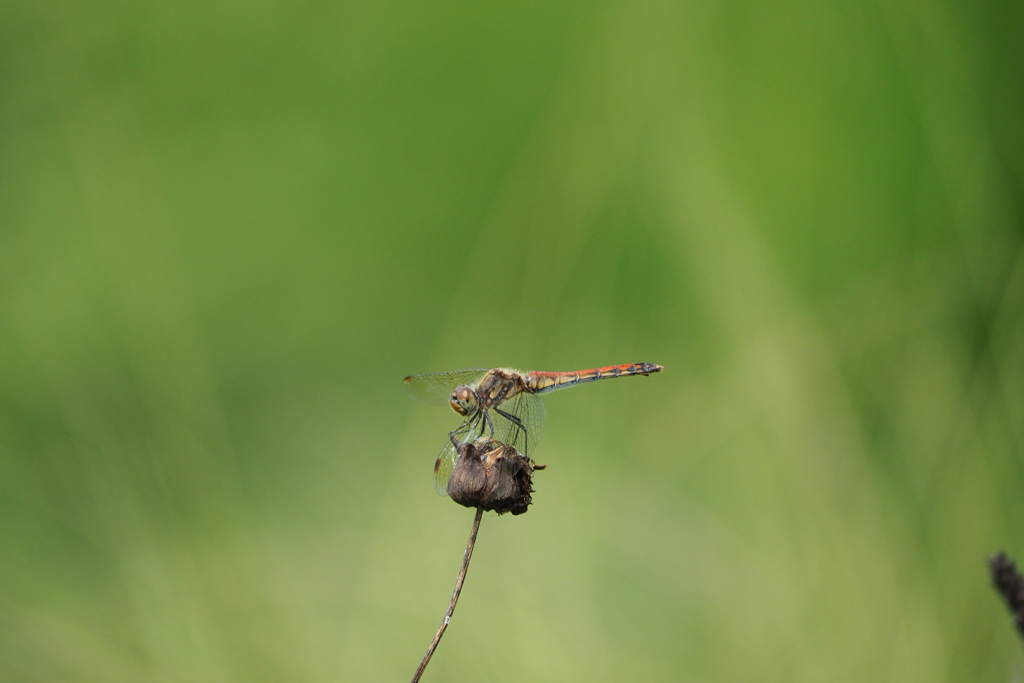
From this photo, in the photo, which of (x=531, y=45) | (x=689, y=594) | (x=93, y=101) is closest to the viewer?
(x=689, y=594)

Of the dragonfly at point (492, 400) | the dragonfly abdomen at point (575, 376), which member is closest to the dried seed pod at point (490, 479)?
the dragonfly at point (492, 400)

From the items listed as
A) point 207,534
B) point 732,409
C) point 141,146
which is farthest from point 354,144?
point 732,409

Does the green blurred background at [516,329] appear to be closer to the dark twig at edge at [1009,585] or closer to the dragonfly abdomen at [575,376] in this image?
the dragonfly abdomen at [575,376]

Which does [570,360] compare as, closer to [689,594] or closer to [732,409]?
[732,409]

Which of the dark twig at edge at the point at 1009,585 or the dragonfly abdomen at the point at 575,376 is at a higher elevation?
the dragonfly abdomen at the point at 575,376

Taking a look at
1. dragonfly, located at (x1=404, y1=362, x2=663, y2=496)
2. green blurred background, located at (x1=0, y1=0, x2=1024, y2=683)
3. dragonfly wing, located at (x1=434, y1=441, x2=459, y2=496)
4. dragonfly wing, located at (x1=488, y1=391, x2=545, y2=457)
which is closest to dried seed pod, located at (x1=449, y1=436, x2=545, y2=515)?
dragonfly wing, located at (x1=434, y1=441, x2=459, y2=496)

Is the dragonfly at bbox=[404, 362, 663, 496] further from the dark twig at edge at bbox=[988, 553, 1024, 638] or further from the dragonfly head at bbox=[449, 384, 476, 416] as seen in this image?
the dark twig at edge at bbox=[988, 553, 1024, 638]

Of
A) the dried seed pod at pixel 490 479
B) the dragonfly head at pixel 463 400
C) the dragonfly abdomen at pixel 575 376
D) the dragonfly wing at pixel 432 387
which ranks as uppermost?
the dragonfly abdomen at pixel 575 376
